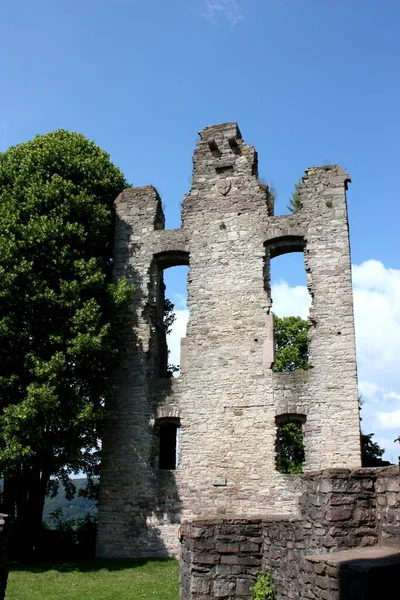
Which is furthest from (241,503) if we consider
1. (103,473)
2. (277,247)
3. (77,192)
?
(77,192)

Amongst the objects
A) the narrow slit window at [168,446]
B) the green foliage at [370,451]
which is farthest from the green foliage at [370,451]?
the narrow slit window at [168,446]

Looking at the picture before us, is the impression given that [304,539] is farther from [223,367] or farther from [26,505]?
[26,505]

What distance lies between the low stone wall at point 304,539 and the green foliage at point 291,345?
61.0 feet

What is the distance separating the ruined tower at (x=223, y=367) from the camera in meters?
14.3

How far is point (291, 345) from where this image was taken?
92.7 feet

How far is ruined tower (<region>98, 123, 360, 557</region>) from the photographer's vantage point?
47.0 feet

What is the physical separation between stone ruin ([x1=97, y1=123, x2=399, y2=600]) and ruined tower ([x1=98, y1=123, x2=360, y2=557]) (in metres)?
0.03

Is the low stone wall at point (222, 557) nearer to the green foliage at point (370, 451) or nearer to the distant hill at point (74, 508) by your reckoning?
the distant hill at point (74, 508)

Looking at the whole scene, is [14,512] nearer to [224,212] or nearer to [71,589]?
[71,589]

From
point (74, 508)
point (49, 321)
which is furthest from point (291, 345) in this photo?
point (74, 508)

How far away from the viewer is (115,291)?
15.5m

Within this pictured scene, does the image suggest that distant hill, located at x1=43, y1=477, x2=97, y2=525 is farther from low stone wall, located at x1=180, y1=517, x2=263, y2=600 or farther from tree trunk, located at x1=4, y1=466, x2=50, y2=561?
low stone wall, located at x1=180, y1=517, x2=263, y2=600

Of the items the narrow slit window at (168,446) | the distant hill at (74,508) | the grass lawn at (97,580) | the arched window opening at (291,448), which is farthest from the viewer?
the arched window opening at (291,448)

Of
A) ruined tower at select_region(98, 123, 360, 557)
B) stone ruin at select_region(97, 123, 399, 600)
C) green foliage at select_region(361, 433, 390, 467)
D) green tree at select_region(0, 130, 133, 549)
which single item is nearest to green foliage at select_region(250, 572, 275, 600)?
stone ruin at select_region(97, 123, 399, 600)
